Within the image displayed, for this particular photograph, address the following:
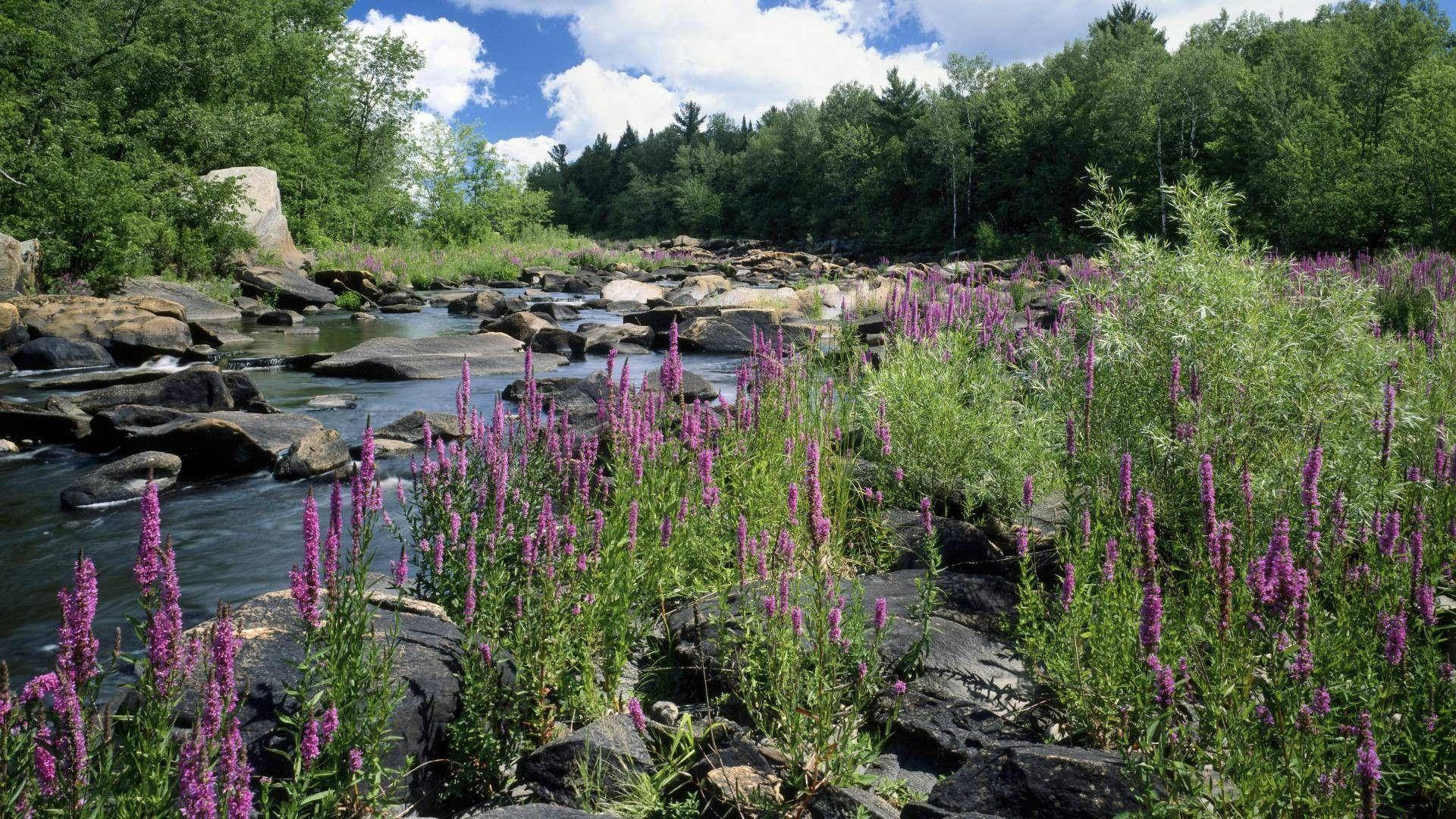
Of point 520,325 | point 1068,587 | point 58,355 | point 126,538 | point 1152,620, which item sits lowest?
point 126,538

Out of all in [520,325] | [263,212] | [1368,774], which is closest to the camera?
[1368,774]

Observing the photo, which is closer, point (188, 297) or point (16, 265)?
point (16, 265)

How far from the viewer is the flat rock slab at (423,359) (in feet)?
51.5

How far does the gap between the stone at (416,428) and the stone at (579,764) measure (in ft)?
25.4

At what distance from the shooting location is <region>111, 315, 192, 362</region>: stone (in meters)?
16.6

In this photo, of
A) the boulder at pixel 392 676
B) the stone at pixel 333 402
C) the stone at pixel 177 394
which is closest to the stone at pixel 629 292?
the stone at pixel 333 402

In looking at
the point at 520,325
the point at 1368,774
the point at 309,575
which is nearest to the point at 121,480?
the point at 309,575

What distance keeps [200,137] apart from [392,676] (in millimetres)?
36109

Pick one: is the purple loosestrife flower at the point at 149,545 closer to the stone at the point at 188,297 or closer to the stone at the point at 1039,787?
the stone at the point at 1039,787

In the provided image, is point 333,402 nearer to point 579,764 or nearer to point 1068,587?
point 579,764

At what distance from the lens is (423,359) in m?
16.1

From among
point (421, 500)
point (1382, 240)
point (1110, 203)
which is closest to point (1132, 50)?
point (1382, 240)

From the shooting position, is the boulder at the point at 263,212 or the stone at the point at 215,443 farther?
the boulder at the point at 263,212

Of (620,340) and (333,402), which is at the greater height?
(620,340)
